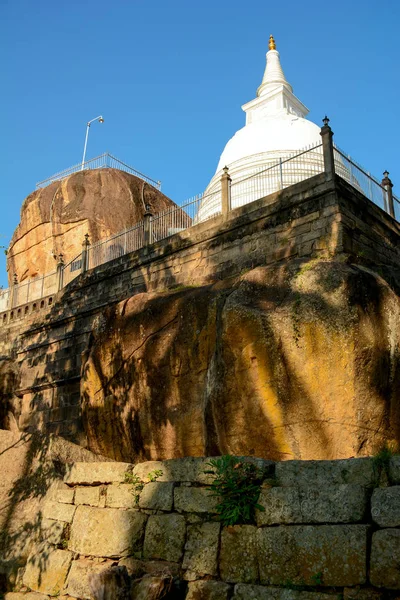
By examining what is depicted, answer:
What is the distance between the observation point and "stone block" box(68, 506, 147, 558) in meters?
5.26

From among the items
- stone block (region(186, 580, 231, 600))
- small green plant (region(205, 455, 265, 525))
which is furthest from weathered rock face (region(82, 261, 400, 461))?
stone block (region(186, 580, 231, 600))

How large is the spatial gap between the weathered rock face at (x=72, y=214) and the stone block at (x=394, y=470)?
2268 cm

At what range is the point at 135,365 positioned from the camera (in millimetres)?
10562

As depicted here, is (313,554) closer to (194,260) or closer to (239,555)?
(239,555)

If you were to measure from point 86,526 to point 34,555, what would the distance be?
2.36 ft

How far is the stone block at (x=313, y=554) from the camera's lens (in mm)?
4016

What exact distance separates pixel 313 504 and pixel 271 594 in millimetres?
707

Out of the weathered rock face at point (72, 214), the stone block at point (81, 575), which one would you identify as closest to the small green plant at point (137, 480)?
the stone block at point (81, 575)

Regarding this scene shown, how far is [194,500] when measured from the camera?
5.00 m

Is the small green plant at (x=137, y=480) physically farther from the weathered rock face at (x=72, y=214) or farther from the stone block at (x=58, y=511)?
the weathered rock face at (x=72, y=214)

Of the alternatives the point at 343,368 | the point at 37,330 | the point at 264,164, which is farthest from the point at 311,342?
the point at 264,164

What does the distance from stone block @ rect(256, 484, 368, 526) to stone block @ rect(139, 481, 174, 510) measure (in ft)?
3.07

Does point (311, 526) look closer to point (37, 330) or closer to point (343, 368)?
point (343, 368)

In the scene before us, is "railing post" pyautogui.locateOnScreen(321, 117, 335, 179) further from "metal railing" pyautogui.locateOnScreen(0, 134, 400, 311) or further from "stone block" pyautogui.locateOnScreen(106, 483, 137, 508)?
"stone block" pyautogui.locateOnScreen(106, 483, 137, 508)
